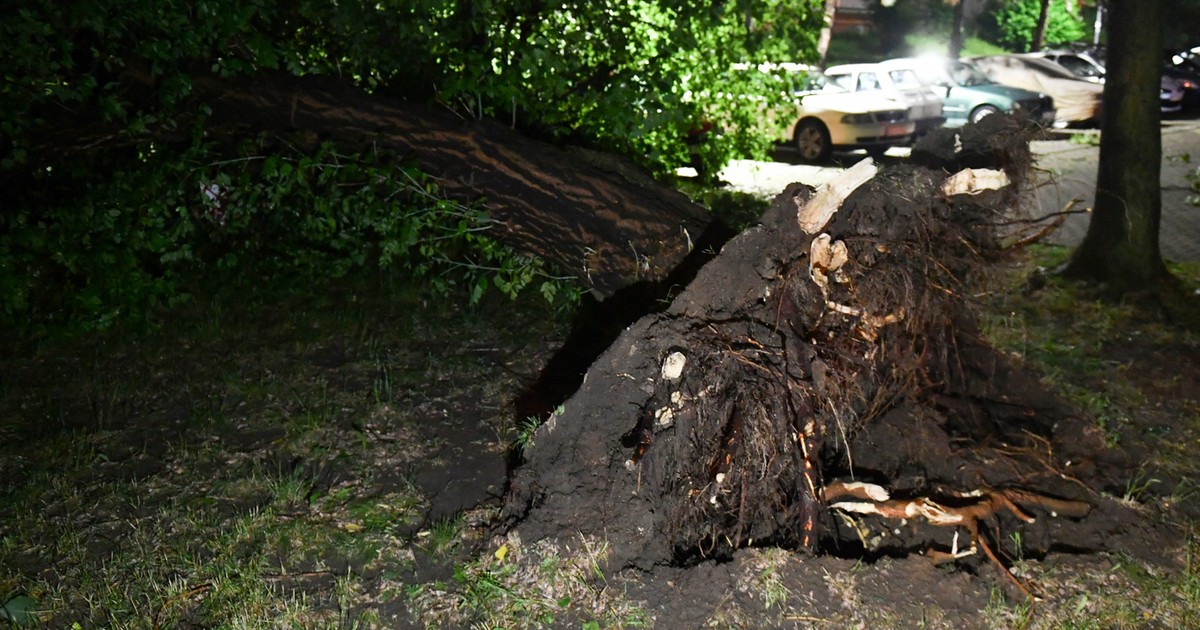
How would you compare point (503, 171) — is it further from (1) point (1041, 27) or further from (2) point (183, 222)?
(1) point (1041, 27)

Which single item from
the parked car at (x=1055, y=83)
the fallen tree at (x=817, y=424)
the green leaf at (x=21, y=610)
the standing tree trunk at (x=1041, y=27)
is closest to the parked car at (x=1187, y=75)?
the parked car at (x=1055, y=83)

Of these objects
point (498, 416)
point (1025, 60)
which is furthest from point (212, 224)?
point (1025, 60)

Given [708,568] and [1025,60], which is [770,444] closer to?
[708,568]

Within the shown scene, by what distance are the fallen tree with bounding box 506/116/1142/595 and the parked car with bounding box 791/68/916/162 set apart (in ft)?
32.5

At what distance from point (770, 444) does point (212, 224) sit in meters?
4.64

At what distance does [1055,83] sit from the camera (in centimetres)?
1741

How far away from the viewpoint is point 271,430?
4.81m

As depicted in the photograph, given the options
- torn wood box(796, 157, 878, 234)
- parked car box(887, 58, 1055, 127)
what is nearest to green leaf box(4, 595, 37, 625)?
torn wood box(796, 157, 878, 234)

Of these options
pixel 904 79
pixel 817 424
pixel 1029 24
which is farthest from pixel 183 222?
pixel 1029 24

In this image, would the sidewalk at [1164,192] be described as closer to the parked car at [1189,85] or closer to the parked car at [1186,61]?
the parked car at [1189,85]

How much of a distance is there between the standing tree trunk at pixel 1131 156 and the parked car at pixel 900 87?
776 cm

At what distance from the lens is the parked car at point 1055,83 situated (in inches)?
666

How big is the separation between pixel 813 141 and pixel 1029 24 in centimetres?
2444

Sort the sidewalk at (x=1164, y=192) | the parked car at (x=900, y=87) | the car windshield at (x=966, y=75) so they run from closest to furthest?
the sidewalk at (x=1164, y=192) < the parked car at (x=900, y=87) < the car windshield at (x=966, y=75)
